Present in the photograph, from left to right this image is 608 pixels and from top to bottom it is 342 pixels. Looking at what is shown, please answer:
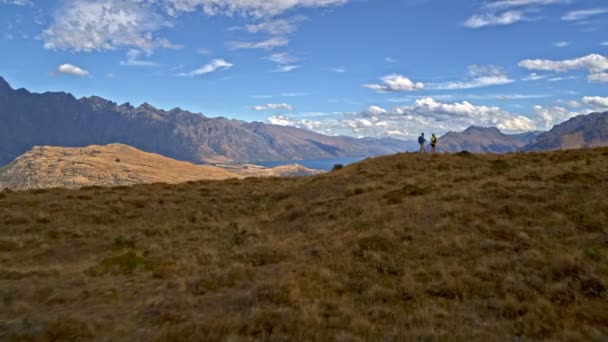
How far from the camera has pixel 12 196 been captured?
25984mm

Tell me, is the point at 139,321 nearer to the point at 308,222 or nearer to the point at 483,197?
the point at 308,222

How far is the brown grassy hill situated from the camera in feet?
25.2

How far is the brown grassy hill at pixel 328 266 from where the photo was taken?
25.2 ft

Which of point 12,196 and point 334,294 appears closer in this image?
point 334,294

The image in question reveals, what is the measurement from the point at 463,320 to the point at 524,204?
10558 millimetres

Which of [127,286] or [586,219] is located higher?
[586,219]

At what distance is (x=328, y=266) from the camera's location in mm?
11812

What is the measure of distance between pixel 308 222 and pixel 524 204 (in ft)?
31.7

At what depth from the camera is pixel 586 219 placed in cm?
1355

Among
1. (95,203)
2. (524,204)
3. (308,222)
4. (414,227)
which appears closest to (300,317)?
(414,227)

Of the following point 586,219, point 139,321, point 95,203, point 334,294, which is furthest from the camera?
point 95,203

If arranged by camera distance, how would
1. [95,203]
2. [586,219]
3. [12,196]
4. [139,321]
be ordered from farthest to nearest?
[12,196] → [95,203] → [586,219] → [139,321]

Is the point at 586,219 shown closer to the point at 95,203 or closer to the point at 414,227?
the point at 414,227

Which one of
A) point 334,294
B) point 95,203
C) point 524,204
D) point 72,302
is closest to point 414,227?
point 524,204
